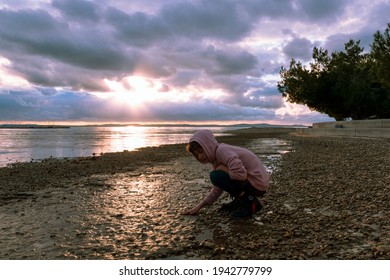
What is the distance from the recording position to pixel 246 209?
5379mm

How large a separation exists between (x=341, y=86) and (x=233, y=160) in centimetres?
4226

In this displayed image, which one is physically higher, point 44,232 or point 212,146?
point 212,146

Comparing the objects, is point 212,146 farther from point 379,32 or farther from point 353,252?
point 379,32

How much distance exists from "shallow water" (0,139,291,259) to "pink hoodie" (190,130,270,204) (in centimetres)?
68

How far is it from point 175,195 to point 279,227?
→ 328 cm

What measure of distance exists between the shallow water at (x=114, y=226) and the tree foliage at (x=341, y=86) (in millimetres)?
39386

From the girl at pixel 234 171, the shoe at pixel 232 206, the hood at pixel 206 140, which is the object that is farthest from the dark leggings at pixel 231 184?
the hood at pixel 206 140

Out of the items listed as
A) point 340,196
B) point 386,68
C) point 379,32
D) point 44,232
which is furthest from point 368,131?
point 44,232

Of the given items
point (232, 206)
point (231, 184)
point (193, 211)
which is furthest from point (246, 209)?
point (193, 211)

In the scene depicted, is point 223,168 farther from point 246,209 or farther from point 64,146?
point 64,146

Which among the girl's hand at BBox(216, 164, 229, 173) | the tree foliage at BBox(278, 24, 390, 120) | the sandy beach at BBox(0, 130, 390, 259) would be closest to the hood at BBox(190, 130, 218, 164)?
the girl's hand at BBox(216, 164, 229, 173)

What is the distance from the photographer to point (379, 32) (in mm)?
29734

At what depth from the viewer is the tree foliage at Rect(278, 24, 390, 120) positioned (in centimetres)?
4112

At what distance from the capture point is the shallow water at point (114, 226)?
4.11 m
